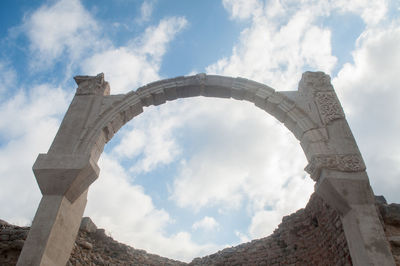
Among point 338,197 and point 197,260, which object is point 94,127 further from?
point 197,260

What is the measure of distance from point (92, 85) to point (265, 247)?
6161 millimetres

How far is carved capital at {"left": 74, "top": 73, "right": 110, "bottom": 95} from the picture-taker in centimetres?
610

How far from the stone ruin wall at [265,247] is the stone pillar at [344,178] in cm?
156

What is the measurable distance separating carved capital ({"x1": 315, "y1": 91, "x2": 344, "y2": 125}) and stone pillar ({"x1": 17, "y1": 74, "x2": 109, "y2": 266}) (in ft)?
13.1

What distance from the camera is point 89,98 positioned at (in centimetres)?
596

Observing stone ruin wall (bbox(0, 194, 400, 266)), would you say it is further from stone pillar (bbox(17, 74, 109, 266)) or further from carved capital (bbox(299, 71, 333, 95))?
stone pillar (bbox(17, 74, 109, 266))

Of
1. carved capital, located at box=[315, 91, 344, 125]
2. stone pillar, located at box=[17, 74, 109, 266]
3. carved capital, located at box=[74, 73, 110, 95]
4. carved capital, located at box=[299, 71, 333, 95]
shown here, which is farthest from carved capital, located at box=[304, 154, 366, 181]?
carved capital, located at box=[74, 73, 110, 95]

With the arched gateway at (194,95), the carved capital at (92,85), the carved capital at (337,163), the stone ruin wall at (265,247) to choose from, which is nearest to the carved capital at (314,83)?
the arched gateway at (194,95)

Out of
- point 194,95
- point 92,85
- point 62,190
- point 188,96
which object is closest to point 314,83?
point 194,95

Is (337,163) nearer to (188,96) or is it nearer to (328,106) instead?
(328,106)

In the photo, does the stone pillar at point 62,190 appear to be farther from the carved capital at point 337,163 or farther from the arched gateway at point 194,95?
the carved capital at point 337,163

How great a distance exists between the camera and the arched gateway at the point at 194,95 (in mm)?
4060

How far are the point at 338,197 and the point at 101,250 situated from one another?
642 cm

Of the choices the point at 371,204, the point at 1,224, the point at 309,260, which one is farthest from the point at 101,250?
the point at 371,204
